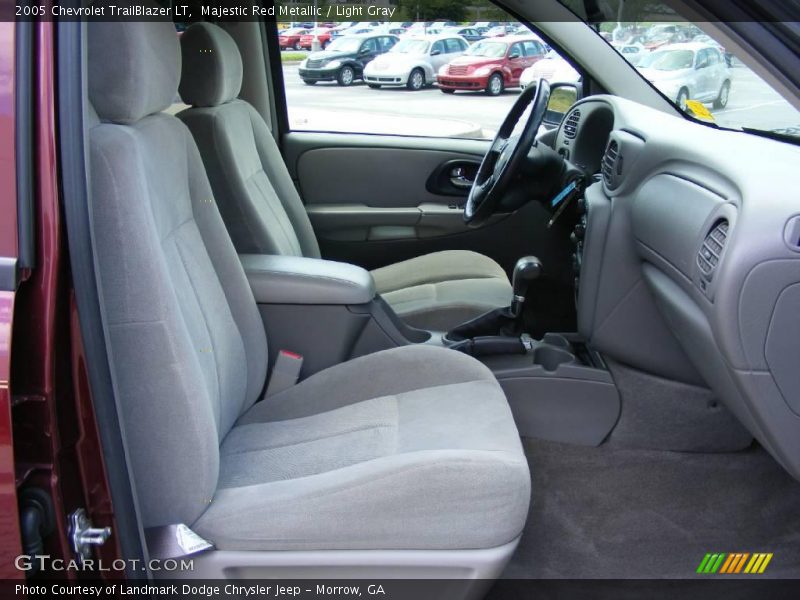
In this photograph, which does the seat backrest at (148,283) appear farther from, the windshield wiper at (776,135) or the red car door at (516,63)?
the red car door at (516,63)

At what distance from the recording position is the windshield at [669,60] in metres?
2.03

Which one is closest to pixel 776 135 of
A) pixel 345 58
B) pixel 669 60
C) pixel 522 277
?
pixel 669 60

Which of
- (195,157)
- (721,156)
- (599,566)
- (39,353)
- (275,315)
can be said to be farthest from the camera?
(275,315)

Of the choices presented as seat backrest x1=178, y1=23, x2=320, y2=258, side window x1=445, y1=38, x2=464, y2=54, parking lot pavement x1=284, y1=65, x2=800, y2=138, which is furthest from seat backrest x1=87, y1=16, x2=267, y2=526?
parking lot pavement x1=284, y1=65, x2=800, y2=138

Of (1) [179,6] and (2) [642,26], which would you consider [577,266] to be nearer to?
(2) [642,26]

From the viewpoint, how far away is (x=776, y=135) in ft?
5.77

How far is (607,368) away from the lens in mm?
1979

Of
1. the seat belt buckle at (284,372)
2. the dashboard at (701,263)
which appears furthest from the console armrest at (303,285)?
the dashboard at (701,263)

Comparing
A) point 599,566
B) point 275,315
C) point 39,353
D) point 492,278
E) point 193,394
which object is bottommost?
point 599,566

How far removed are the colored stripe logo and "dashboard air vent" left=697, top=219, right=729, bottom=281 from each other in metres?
0.82

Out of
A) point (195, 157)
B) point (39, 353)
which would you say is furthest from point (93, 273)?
point (195, 157)

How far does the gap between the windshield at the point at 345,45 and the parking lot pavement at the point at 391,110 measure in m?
0.28

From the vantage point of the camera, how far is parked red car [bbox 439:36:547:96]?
9.15 feet

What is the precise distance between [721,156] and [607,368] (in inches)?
25.3
